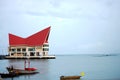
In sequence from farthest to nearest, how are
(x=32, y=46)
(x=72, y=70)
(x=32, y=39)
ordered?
(x=32, y=39) < (x=32, y=46) < (x=72, y=70)

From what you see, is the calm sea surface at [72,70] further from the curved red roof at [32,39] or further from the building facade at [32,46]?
the curved red roof at [32,39]

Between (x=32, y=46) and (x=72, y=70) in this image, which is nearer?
(x=72, y=70)

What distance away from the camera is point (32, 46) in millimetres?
71312

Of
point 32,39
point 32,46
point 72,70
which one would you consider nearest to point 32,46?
point 32,46

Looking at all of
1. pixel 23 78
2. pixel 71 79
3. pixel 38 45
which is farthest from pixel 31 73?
pixel 38 45

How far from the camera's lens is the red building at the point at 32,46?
70.5 meters

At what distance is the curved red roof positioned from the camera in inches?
2778

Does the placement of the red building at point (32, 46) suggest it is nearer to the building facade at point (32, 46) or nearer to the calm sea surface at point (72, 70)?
the building facade at point (32, 46)

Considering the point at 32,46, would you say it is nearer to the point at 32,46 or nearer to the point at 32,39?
the point at 32,46

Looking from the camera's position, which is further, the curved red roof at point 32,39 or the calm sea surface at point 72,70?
the curved red roof at point 32,39

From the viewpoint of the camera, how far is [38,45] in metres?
70.3

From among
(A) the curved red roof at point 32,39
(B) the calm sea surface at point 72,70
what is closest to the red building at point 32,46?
(A) the curved red roof at point 32,39

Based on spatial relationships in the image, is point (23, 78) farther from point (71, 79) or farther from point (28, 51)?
point (28, 51)

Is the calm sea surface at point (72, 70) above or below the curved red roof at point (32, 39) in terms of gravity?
below
